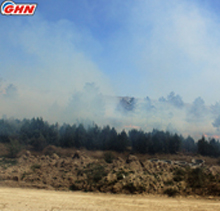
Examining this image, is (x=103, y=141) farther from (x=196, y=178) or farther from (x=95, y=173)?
(x=196, y=178)

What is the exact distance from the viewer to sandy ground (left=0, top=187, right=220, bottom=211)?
784 centimetres

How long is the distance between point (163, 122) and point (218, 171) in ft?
62.5

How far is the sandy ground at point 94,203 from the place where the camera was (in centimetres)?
784

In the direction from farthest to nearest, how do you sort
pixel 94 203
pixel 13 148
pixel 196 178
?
pixel 13 148, pixel 196 178, pixel 94 203

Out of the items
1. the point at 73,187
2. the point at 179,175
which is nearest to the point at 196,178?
the point at 179,175

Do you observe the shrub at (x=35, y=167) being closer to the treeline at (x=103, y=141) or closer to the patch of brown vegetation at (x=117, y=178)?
the patch of brown vegetation at (x=117, y=178)

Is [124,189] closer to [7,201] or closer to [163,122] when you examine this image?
[7,201]

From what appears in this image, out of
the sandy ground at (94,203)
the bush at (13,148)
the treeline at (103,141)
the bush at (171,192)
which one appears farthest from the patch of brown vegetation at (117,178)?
the treeline at (103,141)

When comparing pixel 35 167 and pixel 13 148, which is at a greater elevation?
pixel 13 148

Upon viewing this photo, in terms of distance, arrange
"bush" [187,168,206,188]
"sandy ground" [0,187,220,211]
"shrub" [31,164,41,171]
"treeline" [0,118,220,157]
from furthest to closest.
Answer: "treeline" [0,118,220,157], "shrub" [31,164,41,171], "bush" [187,168,206,188], "sandy ground" [0,187,220,211]

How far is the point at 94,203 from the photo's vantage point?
8352 millimetres

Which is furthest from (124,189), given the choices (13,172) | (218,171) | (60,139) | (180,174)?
(60,139)

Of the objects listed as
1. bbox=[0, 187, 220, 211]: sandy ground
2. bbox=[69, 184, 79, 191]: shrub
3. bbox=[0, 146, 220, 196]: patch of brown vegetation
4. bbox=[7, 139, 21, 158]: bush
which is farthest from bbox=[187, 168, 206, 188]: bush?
bbox=[7, 139, 21, 158]: bush

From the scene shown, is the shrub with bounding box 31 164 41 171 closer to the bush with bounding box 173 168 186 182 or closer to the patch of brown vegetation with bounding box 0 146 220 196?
the patch of brown vegetation with bounding box 0 146 220 196
